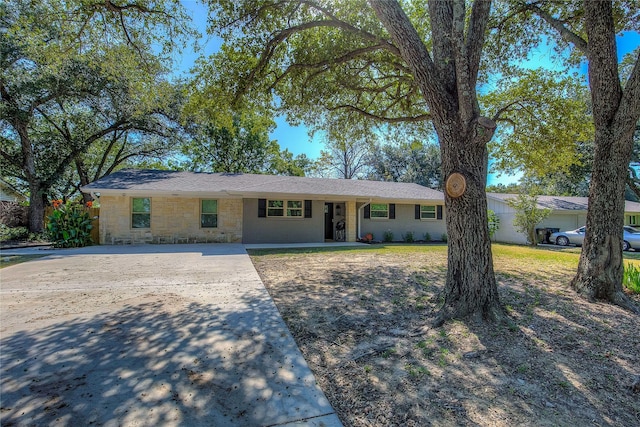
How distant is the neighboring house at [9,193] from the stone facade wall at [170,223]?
38.7 feet

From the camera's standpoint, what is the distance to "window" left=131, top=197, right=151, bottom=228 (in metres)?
12.1

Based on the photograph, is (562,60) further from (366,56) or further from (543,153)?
(366,56)

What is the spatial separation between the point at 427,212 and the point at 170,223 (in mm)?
12667

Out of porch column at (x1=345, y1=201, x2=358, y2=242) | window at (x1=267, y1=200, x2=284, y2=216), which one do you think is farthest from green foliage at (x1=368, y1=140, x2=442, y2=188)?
window at (x1=267, y1=200, x2=284, y2=216)

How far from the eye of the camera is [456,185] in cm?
357

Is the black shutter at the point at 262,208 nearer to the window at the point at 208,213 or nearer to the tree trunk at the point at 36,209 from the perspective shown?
the window at the point at 208,213

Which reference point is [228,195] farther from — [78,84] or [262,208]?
[78,84]

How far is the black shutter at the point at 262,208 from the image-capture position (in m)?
13.2

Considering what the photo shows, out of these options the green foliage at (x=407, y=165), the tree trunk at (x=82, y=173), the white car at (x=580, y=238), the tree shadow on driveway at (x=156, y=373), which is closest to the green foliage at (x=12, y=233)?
the tree trunk at (x=82, y=173)

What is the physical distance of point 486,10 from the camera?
370cm

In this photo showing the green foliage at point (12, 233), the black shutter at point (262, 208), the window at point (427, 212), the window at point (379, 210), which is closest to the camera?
the green foliage at point (12, 233)

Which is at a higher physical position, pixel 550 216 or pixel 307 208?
pixel 307 208

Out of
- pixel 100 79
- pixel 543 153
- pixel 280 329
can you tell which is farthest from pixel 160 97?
pixel 543 153

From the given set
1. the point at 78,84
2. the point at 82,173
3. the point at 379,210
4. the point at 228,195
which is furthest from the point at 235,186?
the point at 82,173
